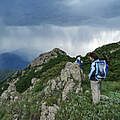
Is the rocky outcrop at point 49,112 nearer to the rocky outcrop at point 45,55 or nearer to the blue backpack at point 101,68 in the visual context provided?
the blue backpack at point 101,68

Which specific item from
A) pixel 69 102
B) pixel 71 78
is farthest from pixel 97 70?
pixel 71 78

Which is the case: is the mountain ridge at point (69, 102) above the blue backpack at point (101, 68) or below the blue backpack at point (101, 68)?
below

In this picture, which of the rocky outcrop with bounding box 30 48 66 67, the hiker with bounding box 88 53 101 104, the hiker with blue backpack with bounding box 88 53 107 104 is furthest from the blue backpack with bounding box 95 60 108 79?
the rocky outcrop with bounding box 30 48 66 67

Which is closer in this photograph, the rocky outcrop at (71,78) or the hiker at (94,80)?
the hiker at (94,80)

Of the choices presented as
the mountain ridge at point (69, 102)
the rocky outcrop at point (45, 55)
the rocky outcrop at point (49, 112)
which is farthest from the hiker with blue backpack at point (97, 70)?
the rocky outcrop at point (45, 55)

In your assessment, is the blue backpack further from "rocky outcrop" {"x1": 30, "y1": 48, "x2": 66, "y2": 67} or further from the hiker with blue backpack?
"rocky outcrop" {"x1": 30, "y1": 48, "x2": 66, "y2": 67}

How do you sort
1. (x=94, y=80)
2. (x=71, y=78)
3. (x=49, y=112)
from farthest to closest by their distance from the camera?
(x=71, y=78), (x=49, y=112), (x=94, y=80)

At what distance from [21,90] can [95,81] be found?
1529 cm

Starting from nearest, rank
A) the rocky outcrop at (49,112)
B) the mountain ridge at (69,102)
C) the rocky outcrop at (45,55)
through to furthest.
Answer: the mountain ridge at (69,102) → the rocky outcrop at (49,112) → the rocky outcrop at (45,55)

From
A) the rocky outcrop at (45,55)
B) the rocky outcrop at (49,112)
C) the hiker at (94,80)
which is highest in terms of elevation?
the rocky outcrop at (45,55)

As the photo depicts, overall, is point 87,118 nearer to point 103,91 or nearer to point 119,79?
point 103,91

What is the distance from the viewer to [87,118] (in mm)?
8789

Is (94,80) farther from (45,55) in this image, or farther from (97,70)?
(45,55)

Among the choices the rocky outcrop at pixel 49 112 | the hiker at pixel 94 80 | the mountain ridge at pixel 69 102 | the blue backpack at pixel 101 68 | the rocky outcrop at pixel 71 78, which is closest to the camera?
the blue backpack at pixel 101 68
